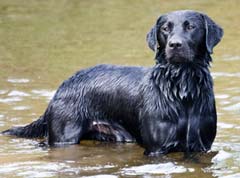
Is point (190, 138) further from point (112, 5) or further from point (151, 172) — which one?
point (112, 5)

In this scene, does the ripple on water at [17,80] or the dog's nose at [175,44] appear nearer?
the dog's nose at [175,44]

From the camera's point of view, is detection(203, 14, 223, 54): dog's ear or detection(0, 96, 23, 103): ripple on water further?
detection(0, 96, 23, 103): ripple on water

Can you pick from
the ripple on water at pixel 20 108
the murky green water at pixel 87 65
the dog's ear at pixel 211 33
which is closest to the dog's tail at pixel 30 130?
the murky green water at pixel 87 65

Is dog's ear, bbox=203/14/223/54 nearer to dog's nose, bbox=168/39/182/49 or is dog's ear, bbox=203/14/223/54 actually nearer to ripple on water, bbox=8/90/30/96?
dog's nose, bbox=168/39/182/49

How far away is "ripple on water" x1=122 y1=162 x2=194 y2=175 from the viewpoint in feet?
25.5

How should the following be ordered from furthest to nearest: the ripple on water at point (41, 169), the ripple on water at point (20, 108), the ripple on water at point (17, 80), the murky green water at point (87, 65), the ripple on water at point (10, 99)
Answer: the ripple on water at point (17, 80) → the ripple on water at point (10, 99) → the ripple on water at point (20, 108) → the murky green water at point (87, 65) → the ripple on water at point (41, 169)

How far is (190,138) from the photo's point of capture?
27.2ft

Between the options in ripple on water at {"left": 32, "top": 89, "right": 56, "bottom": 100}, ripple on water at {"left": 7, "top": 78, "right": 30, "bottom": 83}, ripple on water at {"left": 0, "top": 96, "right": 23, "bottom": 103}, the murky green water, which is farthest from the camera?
ripple on water at {"left": 7, "top": 78, "right": 30, "bottom": 83}

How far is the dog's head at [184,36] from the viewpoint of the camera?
26.4 feet

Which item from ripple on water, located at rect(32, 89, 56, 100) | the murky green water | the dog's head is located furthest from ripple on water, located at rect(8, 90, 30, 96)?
the dog's head

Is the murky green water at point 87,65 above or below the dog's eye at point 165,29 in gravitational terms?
below

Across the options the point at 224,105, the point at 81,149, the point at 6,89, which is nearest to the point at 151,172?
the point at 81,149

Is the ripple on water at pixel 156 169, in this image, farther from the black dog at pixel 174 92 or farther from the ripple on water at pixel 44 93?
the ripple on water at pixel 44 93

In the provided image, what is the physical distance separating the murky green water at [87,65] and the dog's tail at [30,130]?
96 mm
